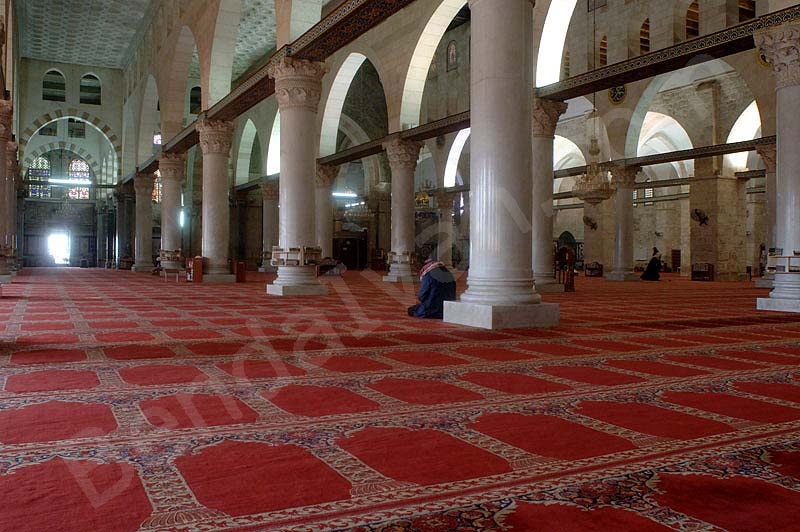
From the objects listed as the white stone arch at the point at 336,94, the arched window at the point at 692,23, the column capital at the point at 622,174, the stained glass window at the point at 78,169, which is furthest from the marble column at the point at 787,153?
the stained glass window at the point at 78,169

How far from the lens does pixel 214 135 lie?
13.8 meters

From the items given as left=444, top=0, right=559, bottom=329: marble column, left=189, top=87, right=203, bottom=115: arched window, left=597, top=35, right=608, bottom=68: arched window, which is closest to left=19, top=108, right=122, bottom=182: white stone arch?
left=189, top=87, right=203, bottom=115: arched window

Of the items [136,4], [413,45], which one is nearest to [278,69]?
[413,45]

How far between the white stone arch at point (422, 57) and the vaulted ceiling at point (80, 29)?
909cm

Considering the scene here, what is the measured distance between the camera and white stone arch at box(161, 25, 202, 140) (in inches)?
658

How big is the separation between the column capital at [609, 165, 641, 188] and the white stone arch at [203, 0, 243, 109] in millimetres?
10074

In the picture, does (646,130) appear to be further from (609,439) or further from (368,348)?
(609,439)

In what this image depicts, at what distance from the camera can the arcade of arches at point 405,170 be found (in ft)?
12.6

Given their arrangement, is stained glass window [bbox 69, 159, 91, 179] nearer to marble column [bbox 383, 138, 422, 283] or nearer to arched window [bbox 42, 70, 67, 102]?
arched window [bbox 42, 70, 67, 102]

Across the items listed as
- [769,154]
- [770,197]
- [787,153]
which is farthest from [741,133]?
[787,153]

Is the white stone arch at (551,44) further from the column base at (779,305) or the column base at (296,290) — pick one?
the column base at (779,305)

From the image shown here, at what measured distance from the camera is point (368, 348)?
465 cm

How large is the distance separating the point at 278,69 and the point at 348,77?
25.9 ft

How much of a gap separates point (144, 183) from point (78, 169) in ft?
37.7
